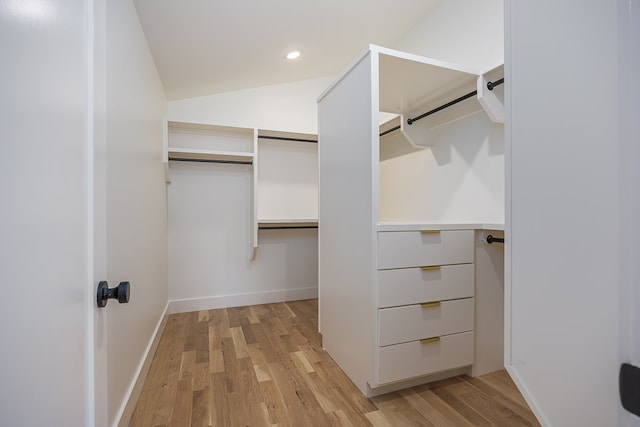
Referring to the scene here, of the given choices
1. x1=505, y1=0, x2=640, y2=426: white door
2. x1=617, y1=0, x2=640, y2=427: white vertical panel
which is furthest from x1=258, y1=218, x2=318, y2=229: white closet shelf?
x1=617, y1=0, x2=640, y2=427: white vertical panel

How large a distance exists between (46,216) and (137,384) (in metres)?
1.42

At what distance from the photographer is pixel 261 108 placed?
308cm

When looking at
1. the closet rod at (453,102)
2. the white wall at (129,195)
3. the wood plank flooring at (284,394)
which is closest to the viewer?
the white wall at (129,195)

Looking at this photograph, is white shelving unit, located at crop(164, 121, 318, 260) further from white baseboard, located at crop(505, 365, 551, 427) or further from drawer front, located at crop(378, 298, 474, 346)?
white baseboard, located at crop(505, 365, 551, 427)

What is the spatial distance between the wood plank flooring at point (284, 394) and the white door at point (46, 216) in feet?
3.15

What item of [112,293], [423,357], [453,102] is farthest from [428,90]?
[112,293]

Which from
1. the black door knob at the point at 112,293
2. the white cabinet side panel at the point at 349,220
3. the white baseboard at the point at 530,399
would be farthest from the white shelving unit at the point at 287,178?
the white baseboard at the point at 530,399

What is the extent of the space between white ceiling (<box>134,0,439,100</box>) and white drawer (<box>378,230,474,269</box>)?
152 centimetres

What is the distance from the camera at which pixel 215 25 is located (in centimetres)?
177

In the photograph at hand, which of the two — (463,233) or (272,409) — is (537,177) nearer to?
(463,233)

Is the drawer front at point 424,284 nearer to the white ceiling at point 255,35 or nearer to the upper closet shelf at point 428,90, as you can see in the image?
the upper closet shelf at point 428,90

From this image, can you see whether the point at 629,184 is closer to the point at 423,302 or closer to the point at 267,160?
the point at 423,302

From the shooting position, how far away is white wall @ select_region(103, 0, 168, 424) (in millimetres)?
1154

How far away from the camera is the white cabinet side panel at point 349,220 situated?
1490 millimetres
